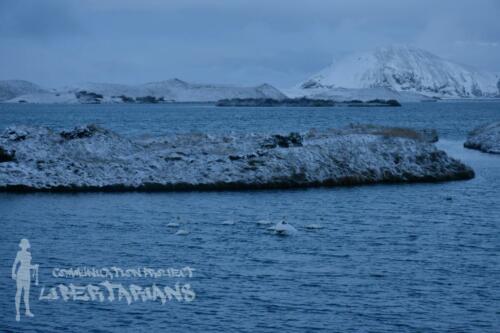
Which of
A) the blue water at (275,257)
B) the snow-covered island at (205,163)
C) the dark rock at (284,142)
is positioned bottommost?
the blue water at (275,257)

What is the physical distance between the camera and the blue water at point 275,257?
19406 mm

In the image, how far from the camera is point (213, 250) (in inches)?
1026

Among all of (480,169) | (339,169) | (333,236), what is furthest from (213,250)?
(480,169)

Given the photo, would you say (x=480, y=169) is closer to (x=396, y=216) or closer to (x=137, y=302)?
(x=396, y=216)

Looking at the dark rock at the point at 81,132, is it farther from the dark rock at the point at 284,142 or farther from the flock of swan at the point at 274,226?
the flock of swan at the point at 274,226

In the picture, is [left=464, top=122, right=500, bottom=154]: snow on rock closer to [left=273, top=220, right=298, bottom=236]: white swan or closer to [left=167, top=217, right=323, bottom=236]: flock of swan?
[left=167, top=217, right=323, bottom=236]: flock of swan

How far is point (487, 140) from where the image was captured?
6794 centimetres

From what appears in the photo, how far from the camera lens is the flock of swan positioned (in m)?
28.9

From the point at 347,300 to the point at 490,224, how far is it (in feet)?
41.5

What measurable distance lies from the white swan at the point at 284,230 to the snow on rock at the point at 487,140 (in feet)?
128

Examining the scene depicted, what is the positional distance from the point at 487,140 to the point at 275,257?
46.9 meters

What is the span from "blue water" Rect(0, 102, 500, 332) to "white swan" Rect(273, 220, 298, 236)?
46cm

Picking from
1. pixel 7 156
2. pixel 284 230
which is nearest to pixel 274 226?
pixel 284 230

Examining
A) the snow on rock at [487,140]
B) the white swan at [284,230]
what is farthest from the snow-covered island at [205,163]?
the snow on rock at [487,140]
